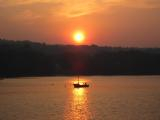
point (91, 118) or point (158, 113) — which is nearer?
point (91, 118)

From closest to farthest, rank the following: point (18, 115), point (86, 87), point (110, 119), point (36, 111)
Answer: point (110, 119) → point (18, 115) → point (36, 111) → point (86, 87)

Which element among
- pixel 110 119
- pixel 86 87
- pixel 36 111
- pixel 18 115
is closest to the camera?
pixel 110 119

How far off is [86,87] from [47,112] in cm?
8793

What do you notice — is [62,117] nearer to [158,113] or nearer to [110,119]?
[110,119]

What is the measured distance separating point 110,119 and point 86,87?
97.2 meters

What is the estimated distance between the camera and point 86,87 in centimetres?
15712

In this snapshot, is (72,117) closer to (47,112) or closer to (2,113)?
(47,112)

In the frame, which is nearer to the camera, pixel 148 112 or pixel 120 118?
pixel 120 118

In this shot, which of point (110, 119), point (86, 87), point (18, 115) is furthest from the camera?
point (86, 87)

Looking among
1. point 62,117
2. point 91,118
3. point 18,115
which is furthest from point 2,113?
point 91,118

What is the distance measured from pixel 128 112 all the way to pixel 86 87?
88.8m

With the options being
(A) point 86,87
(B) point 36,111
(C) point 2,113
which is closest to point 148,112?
(B) point 36,111

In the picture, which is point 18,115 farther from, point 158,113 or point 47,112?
point 158,113

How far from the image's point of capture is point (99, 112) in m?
69.7
